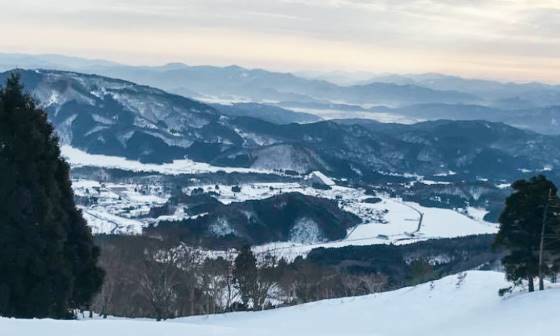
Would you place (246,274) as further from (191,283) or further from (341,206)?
(341,206)

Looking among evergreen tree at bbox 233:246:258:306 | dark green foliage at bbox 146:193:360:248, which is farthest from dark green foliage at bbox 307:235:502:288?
evergreen tree at bbox 233:246:258:306

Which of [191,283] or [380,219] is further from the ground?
[191,283]

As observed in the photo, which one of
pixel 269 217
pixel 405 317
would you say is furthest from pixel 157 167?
pixel 405 317

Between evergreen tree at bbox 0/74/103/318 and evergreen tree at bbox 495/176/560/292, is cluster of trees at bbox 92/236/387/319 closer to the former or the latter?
evergreen tree at bbox 0/74/103/318

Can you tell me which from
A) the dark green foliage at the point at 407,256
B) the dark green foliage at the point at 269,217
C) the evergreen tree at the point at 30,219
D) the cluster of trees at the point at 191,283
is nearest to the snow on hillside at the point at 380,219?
the dark green foliage at the point at 269,217

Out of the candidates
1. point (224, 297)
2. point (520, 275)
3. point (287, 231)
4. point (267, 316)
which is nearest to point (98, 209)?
point (287, 231)

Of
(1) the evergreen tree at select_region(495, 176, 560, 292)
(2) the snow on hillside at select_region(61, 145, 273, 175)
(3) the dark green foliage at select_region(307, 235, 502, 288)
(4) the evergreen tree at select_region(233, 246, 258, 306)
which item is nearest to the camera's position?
(1) the evergreen tree at select_region(495, 176, 560, 292)
